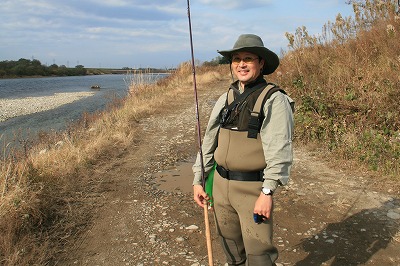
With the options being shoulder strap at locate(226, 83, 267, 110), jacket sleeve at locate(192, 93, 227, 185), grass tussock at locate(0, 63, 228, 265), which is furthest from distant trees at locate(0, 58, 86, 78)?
shoulder strap at locate(226, 83, 267, 110)

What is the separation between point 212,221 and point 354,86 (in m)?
4.14

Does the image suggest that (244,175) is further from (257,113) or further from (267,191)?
(257,113)

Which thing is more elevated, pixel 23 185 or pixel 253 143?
pixel 253 143

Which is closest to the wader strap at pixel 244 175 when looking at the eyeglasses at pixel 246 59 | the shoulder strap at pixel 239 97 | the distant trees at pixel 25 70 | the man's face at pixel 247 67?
the shoulder strap at pixel 239 97

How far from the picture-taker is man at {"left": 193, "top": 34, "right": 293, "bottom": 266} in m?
2.04

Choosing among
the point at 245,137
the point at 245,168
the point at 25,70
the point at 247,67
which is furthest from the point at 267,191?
the point at 25,70

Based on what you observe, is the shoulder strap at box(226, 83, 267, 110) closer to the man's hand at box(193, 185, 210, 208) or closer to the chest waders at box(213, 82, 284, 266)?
the chest waders at box(213, 82, 284, 266)

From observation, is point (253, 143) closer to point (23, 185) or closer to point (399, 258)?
point (399, 258)

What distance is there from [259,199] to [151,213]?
2592mm

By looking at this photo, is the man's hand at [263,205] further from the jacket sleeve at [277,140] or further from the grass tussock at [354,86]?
the grass tussock at [354,86]

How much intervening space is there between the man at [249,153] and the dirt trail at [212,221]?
1107 mm

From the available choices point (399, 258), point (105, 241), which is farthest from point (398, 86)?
point (105, 241)

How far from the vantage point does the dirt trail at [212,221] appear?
11.0ft

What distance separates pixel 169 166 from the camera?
6.39 m
